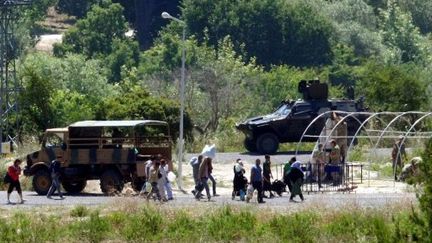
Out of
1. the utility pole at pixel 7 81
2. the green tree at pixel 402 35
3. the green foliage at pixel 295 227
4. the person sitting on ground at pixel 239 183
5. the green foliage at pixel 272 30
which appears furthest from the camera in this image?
the green tree at pixel 402 35

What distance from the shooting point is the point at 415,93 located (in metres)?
71.2

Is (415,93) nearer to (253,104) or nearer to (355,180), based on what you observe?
(253,104)

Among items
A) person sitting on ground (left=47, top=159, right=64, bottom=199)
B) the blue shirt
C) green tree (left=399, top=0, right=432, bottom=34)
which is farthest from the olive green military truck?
green tree (left=399, top=0, right=432, bottom=34)

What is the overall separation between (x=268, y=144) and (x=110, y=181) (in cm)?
1622

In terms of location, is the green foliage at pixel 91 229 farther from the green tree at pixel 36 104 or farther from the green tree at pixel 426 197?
the green tree at pixel 36 104

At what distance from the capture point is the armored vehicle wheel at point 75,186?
49.9 meters

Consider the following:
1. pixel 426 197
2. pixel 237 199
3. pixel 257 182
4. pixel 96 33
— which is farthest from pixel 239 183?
pixel 96 33

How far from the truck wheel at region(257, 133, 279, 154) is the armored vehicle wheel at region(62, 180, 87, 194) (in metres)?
14.5

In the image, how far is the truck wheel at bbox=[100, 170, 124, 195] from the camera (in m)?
48.2

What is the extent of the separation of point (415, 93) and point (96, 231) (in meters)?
35.2

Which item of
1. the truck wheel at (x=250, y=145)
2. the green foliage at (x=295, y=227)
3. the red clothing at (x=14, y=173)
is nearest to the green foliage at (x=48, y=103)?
the truck wheel at (x=250, y=145)

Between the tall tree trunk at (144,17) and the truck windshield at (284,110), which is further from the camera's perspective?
the tall tree trunk at (144,17)

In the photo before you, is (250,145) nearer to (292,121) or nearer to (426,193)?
(292,121)

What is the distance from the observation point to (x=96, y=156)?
48.8 metres
